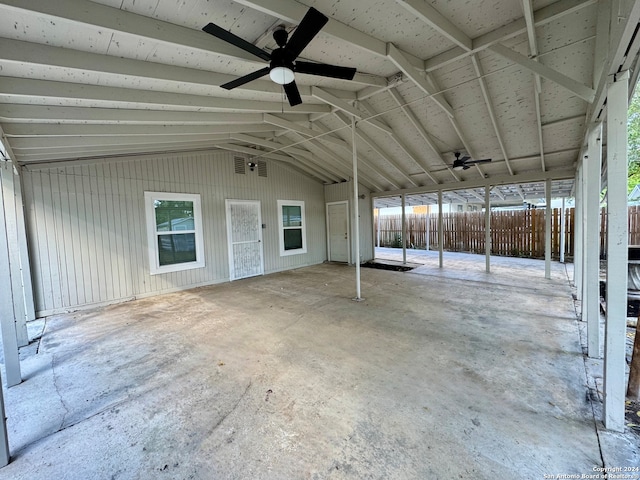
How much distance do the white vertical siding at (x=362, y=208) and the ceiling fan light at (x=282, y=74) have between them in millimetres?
6112

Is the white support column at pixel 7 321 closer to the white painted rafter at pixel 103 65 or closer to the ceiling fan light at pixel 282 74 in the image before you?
the white painted rafter at pixel 103 65

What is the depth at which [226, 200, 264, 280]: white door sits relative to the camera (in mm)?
6750

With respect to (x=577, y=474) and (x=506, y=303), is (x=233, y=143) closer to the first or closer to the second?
(x=506, y=303)

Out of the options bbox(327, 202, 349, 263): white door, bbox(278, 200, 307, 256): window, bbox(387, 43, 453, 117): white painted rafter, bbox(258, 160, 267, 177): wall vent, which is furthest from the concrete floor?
bbox(327, 202, 349, 263): white door

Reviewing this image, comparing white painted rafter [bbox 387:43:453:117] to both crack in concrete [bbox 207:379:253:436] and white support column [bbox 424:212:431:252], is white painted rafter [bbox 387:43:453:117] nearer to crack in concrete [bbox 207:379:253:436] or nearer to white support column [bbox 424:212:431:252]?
crack in concrete [bbox 207:379:253:436]

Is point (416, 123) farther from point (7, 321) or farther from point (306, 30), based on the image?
point (7, 321)

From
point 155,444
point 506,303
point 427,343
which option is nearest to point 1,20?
point 155,444

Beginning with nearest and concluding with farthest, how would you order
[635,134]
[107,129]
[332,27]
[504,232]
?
[332,27], [107,129], [635,134], [504,232]

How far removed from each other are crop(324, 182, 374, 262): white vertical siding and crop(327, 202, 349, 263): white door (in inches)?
8.0

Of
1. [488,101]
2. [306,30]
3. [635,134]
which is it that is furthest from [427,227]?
[306,30]

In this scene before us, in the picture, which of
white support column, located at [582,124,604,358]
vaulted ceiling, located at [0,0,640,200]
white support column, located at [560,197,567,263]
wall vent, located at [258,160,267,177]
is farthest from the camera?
white support column, located at [560,197,567,263]

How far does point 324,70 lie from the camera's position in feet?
8.61

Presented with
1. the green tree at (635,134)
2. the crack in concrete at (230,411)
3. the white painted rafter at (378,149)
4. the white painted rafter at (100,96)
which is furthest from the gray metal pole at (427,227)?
the crack in concrete at (230,411)

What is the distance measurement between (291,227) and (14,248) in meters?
5.78
